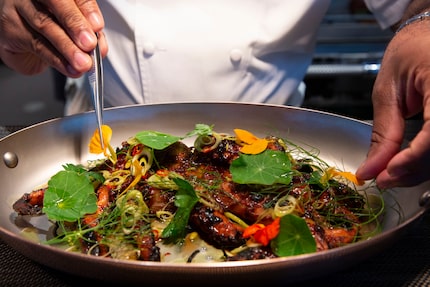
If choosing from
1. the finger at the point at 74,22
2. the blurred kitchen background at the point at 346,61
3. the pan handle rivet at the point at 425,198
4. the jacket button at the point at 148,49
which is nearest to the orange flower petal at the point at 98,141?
the finger at the point at 74,22

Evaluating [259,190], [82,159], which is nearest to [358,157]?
[259,190]

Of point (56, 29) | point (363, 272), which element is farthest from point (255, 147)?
point (56, 29)

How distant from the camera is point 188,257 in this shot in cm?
101

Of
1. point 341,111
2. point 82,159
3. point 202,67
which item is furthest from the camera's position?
point 341,111

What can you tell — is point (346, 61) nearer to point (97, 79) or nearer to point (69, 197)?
point (97, 79)

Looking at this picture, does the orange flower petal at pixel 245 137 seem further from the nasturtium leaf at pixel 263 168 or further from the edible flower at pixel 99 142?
the edible flower at pixel 99 142

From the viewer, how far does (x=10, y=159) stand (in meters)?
1.27

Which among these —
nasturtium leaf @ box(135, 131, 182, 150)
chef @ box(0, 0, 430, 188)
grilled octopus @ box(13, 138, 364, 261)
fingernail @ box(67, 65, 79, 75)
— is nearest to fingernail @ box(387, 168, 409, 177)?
grilled octopus @ box(13, 138, 364, 261)

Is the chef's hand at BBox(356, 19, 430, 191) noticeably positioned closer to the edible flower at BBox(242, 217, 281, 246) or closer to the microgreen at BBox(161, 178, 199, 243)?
the edible flower at BBox(242, 217, 281, 246)

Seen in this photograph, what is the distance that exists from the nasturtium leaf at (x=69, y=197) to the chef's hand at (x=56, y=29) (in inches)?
11.8

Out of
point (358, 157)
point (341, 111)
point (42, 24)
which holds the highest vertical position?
point (42, 24)

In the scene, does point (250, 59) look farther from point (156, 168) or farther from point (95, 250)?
point (95, 250)

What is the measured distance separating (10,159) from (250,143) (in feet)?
2.06

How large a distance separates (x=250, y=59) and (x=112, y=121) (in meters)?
0.58
